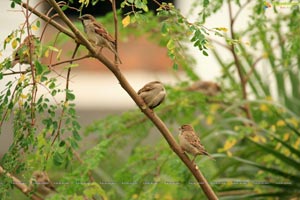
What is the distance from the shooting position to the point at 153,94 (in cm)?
343

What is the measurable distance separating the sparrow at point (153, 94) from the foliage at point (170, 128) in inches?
7.2

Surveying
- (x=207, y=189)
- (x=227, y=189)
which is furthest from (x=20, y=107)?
(x=227, y=189)

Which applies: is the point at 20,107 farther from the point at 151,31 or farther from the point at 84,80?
the point at 84,80

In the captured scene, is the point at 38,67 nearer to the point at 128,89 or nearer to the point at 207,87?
the point at 128,89

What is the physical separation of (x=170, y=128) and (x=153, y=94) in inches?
89.5

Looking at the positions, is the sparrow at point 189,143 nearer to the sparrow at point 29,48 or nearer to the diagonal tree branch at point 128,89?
the diagonal tree branch at point 128,89

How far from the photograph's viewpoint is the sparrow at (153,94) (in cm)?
335

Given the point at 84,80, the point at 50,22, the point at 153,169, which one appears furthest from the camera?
the point at 84,80

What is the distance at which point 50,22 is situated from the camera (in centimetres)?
297

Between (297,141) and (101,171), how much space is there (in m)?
1.57

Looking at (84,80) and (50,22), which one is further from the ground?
(50,22)

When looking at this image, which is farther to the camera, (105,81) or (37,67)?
(105,81)

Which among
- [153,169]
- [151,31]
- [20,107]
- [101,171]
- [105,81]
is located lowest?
[105,81]

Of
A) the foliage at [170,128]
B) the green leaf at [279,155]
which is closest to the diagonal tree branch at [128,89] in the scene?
the foliage at [170,128]
